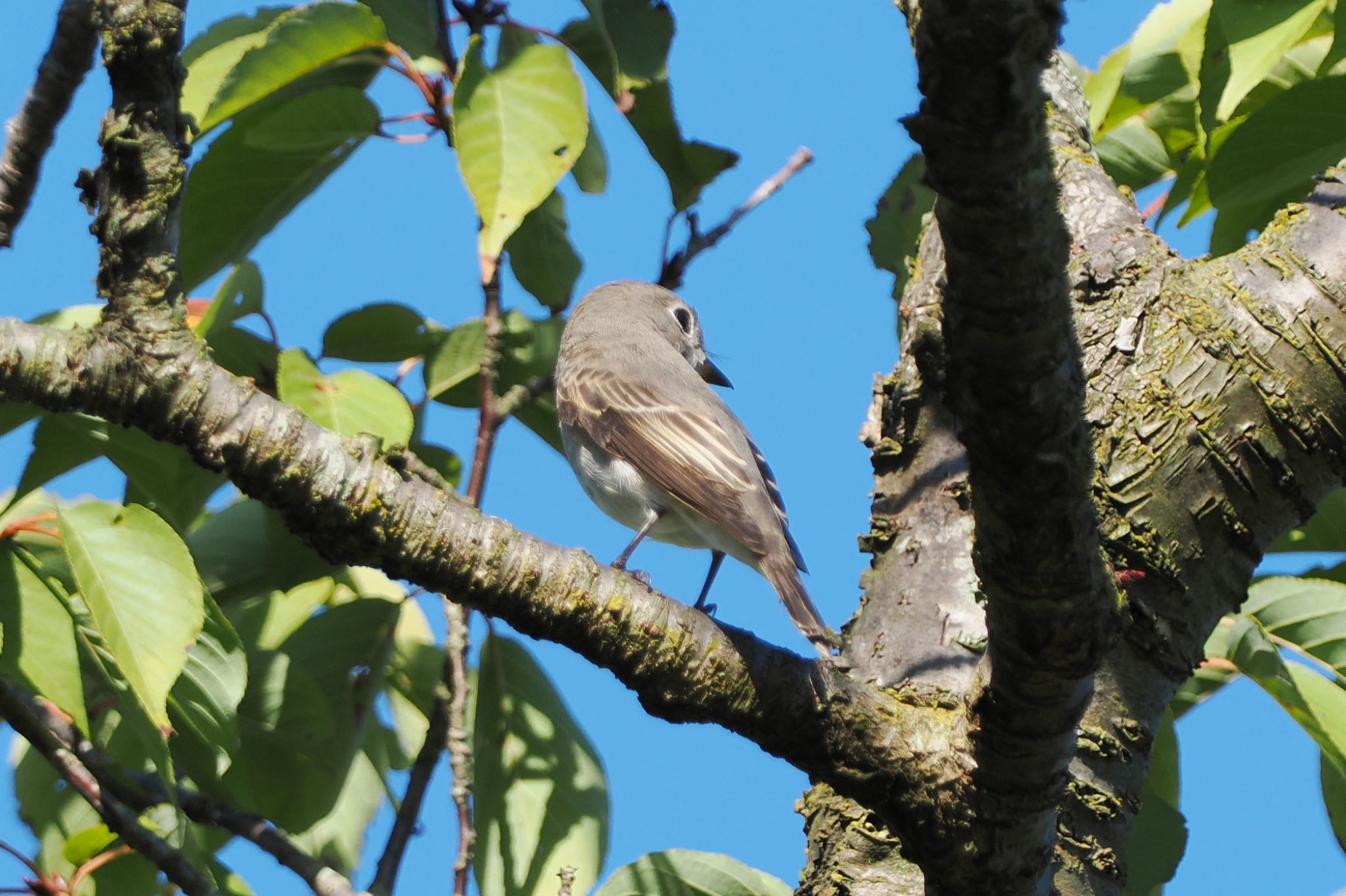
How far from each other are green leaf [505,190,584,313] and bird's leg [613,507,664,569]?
2.94 feet

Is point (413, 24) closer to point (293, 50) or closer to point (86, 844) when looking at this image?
point (293, 50)

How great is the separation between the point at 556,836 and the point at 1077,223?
219cm

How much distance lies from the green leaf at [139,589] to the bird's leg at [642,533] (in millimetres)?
1817

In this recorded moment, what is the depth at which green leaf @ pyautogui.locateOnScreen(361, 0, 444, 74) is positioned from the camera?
316 cm

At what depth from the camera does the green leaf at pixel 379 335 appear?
3.37 metres

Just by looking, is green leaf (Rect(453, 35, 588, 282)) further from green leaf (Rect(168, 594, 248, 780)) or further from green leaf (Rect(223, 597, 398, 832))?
green leaf (Rect(223, 597, 398, 832))

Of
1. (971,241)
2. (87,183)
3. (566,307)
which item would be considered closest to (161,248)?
(87,183)

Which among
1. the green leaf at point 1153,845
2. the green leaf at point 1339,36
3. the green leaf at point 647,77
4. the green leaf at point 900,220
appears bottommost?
the green leaf at point 1153,845

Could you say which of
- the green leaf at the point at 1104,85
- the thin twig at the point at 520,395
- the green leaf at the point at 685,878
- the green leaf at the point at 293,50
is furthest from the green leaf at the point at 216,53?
the green leaf at the point at 1104,85

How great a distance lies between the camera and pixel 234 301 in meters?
3.20

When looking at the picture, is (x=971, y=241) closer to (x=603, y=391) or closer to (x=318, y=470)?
(x=318, y=470)

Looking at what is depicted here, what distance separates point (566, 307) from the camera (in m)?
3.69

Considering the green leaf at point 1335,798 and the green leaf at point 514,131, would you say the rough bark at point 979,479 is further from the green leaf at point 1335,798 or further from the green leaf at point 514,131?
the green leaf at point 514,131

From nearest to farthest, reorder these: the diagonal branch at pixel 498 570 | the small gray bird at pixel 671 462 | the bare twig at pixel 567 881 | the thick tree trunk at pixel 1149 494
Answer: the diagonal branch at pixel 498 570
the bare twig at pixel 567 881
the thick tree trunk at pixel 1149 494
the small gray bird at pixel 671 462
